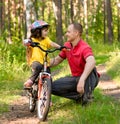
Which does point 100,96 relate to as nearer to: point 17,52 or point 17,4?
point 17,52

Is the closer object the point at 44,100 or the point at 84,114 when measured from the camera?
the point at 84,114

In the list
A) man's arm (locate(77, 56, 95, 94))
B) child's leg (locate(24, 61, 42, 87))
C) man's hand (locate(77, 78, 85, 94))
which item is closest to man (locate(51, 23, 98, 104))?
man's arm (locate(77, 56, 95, 94))

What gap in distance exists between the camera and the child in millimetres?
7285

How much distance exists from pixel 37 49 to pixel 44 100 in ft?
3.28

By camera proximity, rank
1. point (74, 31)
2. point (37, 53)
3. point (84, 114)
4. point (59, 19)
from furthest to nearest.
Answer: point (59, 19) → point (37, 53) → point (74, 31) → point (84, 114)

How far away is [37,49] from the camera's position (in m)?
7.43

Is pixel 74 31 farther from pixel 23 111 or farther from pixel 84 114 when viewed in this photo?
pixel 23 111

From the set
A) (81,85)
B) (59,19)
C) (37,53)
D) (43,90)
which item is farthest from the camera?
(59,19)

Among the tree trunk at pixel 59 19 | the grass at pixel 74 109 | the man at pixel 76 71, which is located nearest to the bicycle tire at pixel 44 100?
the grass at pixel 74 109

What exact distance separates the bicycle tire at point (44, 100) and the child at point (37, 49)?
0.40 m

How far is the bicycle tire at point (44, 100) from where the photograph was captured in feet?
21.9

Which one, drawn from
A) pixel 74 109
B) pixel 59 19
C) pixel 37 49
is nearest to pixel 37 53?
pixel 37 49

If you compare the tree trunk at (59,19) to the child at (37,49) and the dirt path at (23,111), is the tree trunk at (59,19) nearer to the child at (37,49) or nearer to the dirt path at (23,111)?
the dirt path at (23,111)

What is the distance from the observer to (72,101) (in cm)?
805
